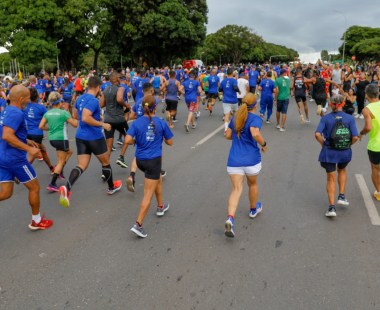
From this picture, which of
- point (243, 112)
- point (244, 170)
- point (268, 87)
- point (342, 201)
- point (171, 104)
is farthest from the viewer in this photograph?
point (268, 87)

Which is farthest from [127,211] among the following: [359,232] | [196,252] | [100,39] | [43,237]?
[100,39]

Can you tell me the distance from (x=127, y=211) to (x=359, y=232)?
313 centimetres

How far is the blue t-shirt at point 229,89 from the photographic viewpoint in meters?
11.3

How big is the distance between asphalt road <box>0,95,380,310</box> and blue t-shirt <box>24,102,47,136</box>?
1209 mm

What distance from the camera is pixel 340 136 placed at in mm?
4992

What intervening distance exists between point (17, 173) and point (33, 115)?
2748 mm

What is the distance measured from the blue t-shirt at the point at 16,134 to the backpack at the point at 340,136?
12.9 feet

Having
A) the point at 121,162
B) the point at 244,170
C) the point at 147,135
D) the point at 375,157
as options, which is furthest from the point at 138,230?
the point at 375,157

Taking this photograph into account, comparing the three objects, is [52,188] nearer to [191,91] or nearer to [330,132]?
[330,132]

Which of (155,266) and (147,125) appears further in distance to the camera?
(147,125)

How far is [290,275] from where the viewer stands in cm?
377

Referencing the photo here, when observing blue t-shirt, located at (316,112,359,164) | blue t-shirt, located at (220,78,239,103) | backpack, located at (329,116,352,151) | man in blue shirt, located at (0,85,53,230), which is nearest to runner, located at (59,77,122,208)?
man in blue shirt, located at (0,85,53,230)

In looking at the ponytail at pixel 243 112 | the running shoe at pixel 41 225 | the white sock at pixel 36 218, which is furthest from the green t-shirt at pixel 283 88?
the white sock at pixel 36 218

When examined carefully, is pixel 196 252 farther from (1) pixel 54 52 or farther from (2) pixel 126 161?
(1) pixel 54 52
